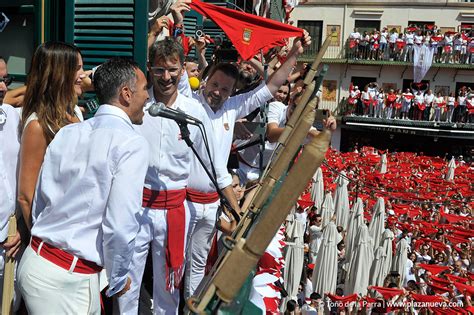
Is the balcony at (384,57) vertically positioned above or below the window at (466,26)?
below

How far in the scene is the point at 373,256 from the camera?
9.84m

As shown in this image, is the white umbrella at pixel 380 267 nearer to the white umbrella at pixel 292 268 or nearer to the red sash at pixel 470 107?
the white umbrella at pixel 292 268

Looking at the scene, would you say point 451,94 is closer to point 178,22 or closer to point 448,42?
point 448,42

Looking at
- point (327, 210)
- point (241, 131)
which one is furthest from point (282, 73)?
point (327, 210)

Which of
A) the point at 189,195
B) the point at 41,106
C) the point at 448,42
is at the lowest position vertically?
the point at 189,195

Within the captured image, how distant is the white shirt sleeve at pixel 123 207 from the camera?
2635 millimetres

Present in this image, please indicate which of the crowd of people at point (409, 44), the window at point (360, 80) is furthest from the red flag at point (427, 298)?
the window at point (360, 80)

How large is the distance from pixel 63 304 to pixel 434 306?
21.8ft

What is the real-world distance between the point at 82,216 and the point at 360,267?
280 inches

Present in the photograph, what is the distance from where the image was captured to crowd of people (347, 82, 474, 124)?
32.2 m

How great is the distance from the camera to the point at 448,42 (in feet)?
105

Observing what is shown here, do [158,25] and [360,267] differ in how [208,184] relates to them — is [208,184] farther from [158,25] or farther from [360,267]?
[360,267]

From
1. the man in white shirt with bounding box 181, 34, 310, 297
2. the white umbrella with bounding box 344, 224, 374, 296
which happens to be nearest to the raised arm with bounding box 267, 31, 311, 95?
the man in white shirt with bounding box 181, 34, 310, 297

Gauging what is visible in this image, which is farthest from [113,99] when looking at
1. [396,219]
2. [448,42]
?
[448,42]
